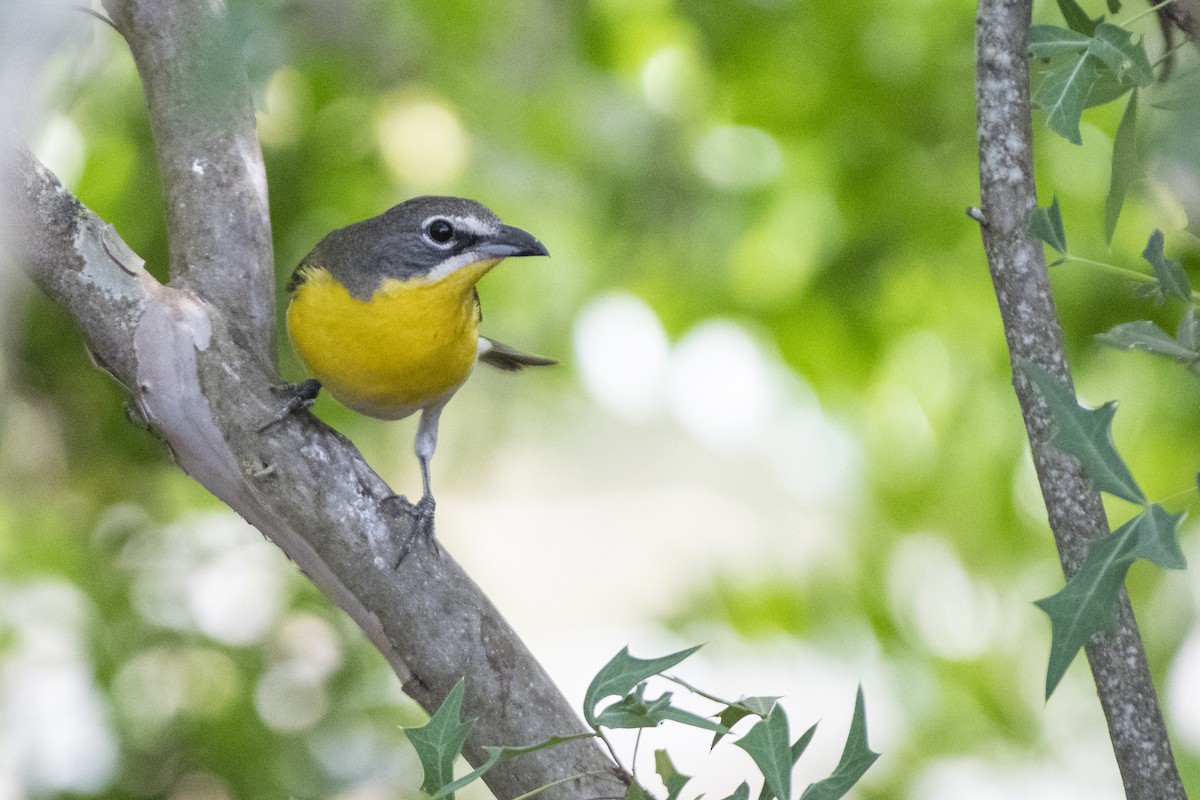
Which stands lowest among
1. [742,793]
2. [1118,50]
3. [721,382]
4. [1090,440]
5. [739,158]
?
[742,793]

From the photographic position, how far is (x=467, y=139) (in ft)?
8.66

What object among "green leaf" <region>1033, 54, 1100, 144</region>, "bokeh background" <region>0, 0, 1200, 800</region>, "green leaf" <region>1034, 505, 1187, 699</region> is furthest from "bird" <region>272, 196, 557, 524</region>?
"green leaf" <region>1034, 505, 1187, 699</region>

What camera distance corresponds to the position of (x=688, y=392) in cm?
262

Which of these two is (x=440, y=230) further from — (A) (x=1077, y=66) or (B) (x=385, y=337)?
(A) (x=1077, y=66)

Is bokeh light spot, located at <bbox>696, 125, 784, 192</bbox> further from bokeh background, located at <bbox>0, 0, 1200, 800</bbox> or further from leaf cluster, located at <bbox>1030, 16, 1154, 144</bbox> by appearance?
leaf cluster, located at <bbox>1030, 16, 1154, 144</bbox>

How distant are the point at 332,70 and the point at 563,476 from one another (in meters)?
2.24

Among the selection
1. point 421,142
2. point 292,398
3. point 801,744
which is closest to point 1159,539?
Result: point 801,744

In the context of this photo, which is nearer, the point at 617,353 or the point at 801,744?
the point at 801,744

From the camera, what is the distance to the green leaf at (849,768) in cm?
84

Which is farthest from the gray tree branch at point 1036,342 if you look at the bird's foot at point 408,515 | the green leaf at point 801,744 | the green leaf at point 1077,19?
the bird's foot at point 408,515

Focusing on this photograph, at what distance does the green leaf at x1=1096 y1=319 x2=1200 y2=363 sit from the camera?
2.82 ft

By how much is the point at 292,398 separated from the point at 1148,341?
969 mm

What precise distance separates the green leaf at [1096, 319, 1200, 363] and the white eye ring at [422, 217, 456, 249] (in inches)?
46.2

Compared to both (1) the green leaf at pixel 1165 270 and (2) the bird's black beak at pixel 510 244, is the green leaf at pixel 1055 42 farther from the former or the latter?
(2) the bird's black beak at pixel 510 244
